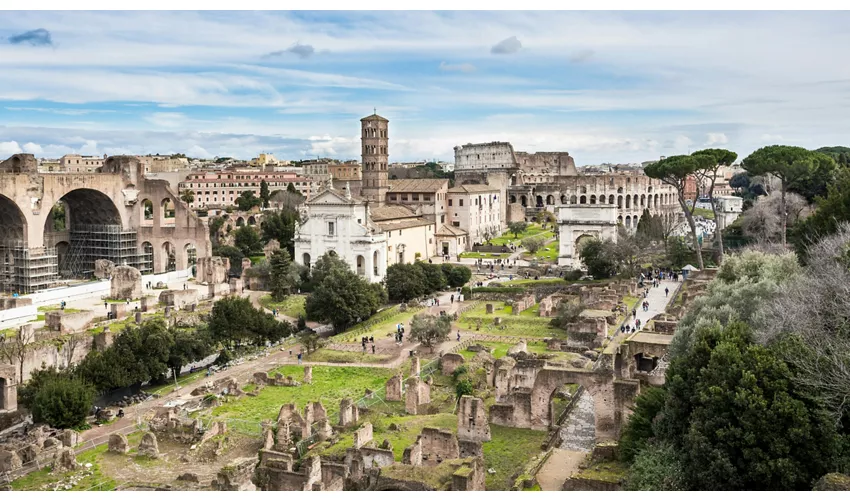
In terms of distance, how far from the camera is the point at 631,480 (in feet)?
46.2

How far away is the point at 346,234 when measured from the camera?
5078 cm

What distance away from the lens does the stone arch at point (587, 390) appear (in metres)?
19.3

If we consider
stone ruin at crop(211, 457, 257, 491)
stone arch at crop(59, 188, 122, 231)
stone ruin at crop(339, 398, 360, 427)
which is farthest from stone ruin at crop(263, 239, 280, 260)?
stone ruin at crop(211, 457, 257, 491)

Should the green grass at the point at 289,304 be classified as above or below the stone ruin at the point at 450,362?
above

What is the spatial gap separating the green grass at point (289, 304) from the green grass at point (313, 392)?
38.8ft

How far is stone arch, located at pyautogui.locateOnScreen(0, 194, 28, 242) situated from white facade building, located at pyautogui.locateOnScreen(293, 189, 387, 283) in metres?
16.8

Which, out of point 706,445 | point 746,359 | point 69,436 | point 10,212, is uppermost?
point 10,212

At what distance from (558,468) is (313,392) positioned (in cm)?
1167

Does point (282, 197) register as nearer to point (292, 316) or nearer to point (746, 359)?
point (292, 316)

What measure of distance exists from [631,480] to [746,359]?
3.18 metres

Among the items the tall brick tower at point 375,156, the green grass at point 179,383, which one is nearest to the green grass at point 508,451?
the green grass at point 179,383

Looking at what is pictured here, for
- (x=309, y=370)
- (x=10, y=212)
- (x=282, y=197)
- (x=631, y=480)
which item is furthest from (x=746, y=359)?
(x=282, y=197)

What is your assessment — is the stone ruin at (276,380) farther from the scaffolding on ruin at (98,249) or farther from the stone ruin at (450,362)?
the scaffolding on ruin at (98,249)

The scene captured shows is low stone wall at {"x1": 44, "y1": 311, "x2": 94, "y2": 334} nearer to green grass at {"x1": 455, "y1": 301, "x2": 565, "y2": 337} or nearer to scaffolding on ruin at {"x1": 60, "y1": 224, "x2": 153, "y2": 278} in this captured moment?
green grass at {"x1": 455, "y1": 301, "x2": 565, "y2": 337}
